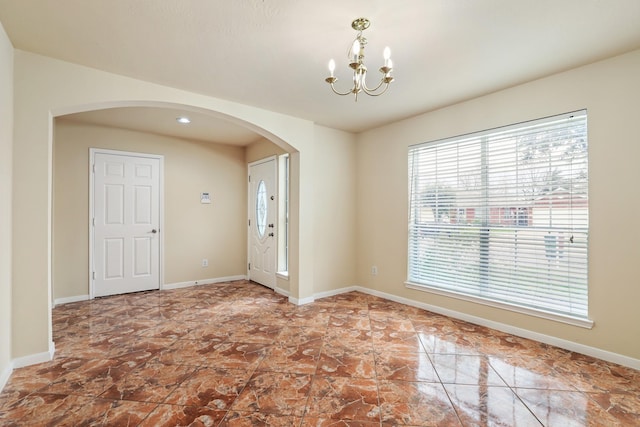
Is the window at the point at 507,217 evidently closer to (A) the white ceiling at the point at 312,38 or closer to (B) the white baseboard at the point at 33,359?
(A) the white ceiling at the point at 312,38

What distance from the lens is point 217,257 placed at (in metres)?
5.54

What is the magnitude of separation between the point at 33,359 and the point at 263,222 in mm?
3305

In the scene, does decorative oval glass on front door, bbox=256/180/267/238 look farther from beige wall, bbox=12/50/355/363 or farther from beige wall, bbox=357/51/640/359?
beige wall, bbox=357/51/640/359

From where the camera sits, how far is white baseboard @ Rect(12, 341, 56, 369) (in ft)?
7.83

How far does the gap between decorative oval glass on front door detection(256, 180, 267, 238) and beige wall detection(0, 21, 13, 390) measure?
3.26 meters

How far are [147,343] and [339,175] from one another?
10.7 feet

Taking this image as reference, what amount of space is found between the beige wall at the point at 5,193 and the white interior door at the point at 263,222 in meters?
3.11

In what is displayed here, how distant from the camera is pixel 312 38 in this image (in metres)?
2.25

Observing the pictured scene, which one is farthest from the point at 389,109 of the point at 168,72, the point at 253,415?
the point at 253,415

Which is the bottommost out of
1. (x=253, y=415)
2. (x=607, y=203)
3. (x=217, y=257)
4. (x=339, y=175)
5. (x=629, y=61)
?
(x=253, y=415)

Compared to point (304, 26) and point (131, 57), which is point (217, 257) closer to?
point (131, 57)

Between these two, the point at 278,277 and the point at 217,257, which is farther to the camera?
the point at 217,257

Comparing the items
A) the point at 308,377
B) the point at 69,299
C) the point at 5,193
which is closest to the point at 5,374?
the point at 5,193

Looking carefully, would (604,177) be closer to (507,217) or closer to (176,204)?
(507,217)
